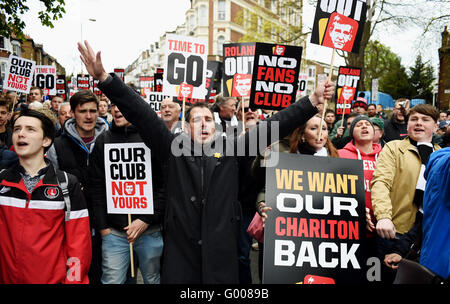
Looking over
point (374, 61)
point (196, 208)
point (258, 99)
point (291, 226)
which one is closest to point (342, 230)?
point (291, 226)

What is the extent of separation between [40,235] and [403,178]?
2956mm

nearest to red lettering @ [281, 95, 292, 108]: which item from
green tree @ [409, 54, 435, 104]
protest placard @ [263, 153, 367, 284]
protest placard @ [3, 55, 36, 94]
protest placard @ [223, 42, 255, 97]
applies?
protest placard @ [223, 42, 255, 97]

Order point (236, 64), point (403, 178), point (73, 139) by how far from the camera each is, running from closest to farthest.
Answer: point (403, 178) → point (73, 139) → point (236, 64)

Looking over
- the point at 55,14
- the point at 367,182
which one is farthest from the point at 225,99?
the point at 55,14

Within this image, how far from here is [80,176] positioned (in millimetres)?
3461

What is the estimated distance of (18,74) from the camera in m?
8.82

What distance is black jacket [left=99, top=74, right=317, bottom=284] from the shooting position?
2.69 meters

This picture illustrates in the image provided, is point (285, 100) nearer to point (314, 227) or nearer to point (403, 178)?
point (403, 178)

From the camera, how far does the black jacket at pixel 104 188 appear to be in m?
3.31

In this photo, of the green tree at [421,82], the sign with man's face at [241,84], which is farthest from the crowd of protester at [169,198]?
the green tree at [421,82]

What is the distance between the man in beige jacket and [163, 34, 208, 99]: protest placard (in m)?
2.19

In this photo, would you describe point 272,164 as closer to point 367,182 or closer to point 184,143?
point 184,143

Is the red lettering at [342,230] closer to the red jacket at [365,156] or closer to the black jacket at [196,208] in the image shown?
the black jacket at [196,208]
